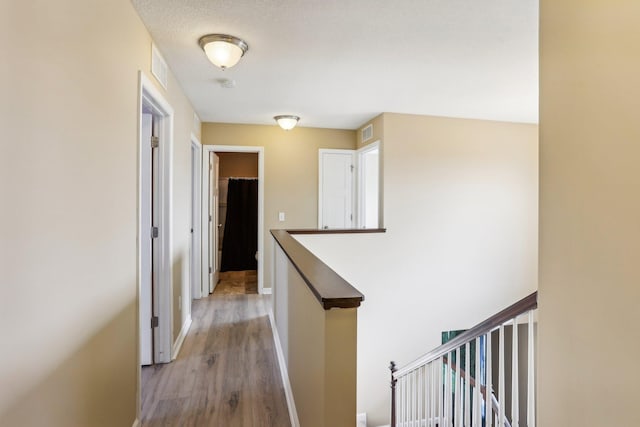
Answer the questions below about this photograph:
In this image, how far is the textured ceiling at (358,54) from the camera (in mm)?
2012

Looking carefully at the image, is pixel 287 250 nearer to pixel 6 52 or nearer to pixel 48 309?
pixel 48 309

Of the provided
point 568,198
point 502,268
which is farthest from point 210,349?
point 502,268

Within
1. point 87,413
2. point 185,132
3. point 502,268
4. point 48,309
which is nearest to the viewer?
point 48,309

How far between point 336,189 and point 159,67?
10.4 feet

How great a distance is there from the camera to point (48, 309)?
114 cm

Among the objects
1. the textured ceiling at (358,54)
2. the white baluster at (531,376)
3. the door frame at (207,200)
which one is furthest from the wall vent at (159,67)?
the white baluster at (531,376)

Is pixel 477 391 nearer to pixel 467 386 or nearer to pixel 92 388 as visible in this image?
pixel 467 386

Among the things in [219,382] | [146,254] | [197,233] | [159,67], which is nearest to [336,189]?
[197,233]

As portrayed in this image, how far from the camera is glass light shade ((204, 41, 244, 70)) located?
230 cm

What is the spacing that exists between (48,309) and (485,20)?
8.59ft

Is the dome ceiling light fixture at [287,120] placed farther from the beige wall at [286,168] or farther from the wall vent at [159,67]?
the wall vent at [159,67]

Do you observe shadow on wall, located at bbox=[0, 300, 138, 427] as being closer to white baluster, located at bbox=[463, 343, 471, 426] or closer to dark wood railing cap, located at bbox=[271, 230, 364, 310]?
dark wood railing cap, located at bbox=[271, 230, 364, 310]

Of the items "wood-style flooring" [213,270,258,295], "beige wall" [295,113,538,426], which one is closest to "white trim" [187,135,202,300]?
"wood-style flooring" [213,270,258,295]

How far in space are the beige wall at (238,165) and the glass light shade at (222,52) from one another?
442cm
